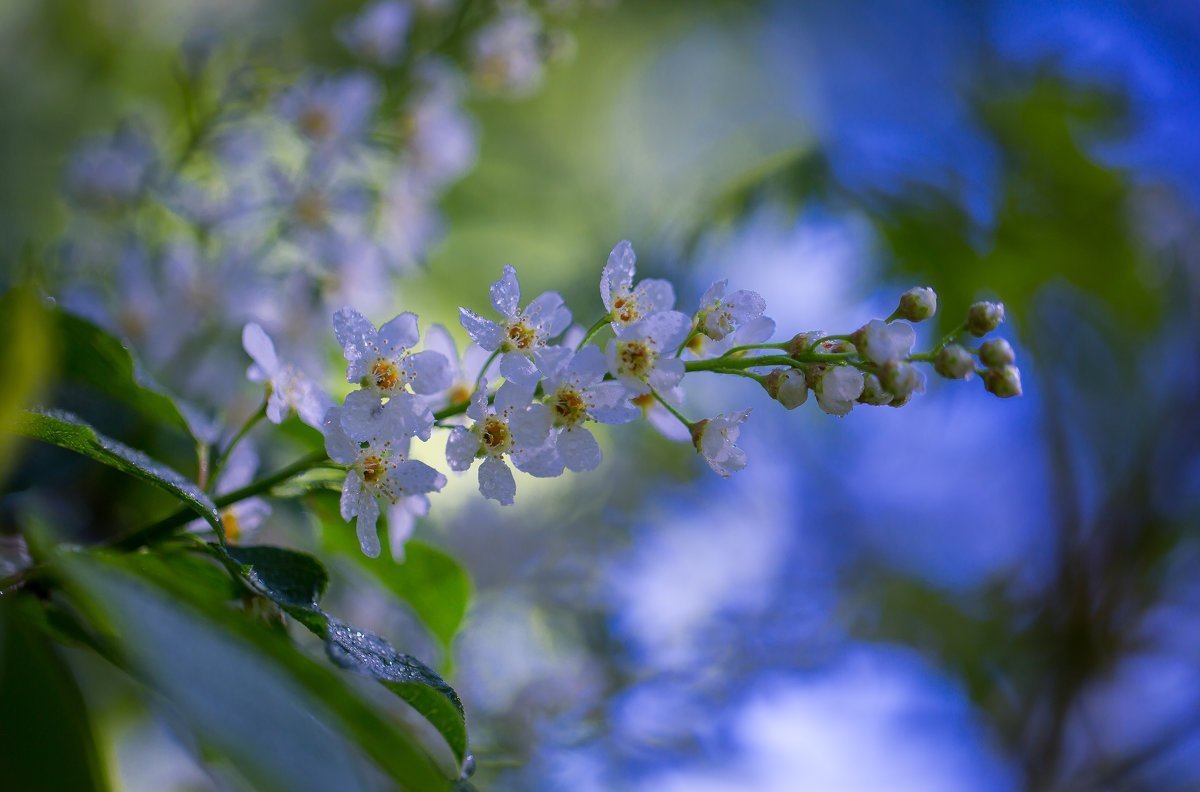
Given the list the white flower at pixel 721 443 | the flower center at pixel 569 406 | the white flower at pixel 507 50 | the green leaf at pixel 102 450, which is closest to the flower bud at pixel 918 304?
the white flower at pixel 721 443

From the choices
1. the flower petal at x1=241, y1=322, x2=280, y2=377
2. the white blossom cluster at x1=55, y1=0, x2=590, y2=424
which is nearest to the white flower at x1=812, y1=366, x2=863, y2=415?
the flower petal at x1=241, y1=322, x2=280, y2=377

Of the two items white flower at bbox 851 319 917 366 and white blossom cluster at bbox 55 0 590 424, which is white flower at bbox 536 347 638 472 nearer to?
white flower at bbox 851 319 917 366

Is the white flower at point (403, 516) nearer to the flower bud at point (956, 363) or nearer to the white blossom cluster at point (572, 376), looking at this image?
the white blossom cluster at point (572, 376)

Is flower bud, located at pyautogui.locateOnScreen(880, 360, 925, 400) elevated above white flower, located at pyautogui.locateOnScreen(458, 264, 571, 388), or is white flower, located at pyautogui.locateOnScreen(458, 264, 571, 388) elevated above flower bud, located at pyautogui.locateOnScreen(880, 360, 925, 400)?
white flower, located at pyautogui.locateOnScreen(458, 264, 571, 388)

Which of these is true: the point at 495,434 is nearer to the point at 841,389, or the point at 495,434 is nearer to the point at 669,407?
the point at 669,407

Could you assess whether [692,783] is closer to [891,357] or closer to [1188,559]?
[891,357]

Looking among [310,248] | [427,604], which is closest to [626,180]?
[310,248]
